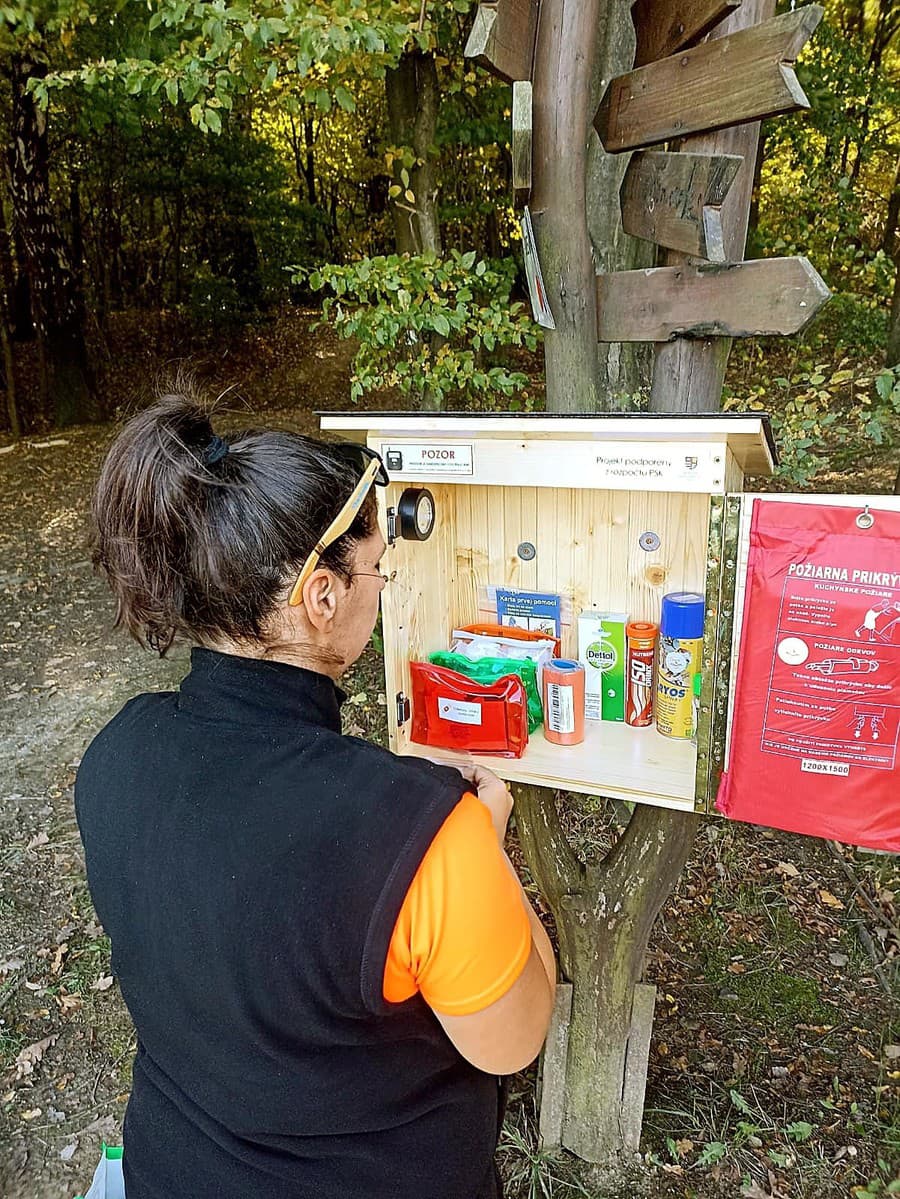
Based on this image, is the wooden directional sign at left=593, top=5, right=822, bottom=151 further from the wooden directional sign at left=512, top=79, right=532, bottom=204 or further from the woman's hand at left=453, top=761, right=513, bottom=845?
the woman's hand at left=453, top=761, right=513, bottom=845

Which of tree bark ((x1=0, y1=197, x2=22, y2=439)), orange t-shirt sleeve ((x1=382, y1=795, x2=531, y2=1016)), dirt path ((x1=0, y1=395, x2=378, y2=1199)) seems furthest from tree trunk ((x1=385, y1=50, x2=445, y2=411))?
tree bark ((x1=0, y1=197, x2=22, y2=439))

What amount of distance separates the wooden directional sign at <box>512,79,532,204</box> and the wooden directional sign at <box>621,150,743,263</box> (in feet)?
0.68

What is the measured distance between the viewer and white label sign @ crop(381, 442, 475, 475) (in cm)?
180

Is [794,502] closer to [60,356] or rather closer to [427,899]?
[427,899]

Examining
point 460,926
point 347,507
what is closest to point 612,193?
point 347,507

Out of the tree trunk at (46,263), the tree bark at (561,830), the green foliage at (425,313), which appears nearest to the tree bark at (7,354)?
the tree trunk at (46,263)

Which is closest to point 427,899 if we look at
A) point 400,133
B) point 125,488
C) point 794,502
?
point 125,488

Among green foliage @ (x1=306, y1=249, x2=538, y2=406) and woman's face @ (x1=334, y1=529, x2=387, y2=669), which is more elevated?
green foliage @ (x1=306, y1=249, x2=538, y2=406)

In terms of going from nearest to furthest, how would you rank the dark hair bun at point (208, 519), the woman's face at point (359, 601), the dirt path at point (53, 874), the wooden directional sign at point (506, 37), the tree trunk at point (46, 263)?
the dark hair bun at point (208, 519) → the woman's face at point (359, 601) → the wooden directional sign at point (506, 37) → the dirt path at point (53, 874) → the tree trunk at point (46, 263)

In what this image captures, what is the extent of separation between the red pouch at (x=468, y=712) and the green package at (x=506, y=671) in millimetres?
58

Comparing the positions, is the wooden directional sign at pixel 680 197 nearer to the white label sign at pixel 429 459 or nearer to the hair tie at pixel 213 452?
the white label sign at pixel 429 459

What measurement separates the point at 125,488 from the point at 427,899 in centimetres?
64

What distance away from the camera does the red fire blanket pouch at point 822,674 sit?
1.43 m

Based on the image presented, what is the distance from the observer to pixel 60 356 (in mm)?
10695
